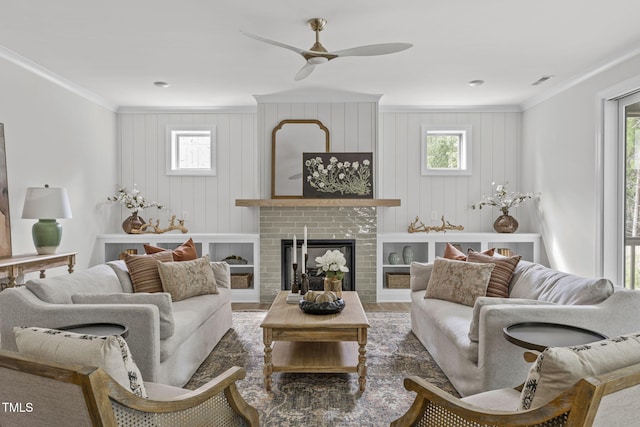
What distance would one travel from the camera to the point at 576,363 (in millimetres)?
1179

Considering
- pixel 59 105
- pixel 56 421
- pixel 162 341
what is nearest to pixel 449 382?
pixel 162 341

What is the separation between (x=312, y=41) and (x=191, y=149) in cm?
306

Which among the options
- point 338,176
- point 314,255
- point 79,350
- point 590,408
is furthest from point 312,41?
point 590,408

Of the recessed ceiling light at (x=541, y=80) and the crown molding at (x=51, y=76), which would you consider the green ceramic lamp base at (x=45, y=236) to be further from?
the recessed ceiling light at (x=541, y=80)

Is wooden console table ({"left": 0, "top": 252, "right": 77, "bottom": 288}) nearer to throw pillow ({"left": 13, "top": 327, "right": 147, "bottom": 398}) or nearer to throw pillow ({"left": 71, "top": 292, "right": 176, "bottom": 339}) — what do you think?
throw pillow ({"left": 71, "top": 292, "right": 176, "bottom": 339})

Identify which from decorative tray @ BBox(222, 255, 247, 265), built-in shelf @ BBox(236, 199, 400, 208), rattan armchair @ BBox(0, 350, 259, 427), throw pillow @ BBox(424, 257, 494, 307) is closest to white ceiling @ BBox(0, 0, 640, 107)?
built-in shelf @ BBox(236, 199, 400, 208)

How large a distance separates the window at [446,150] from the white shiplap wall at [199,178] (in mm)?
2332

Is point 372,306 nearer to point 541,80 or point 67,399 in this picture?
point 541,80

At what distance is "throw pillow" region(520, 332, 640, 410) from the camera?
1176 mm

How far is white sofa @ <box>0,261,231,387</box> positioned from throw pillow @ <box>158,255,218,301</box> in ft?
1.07

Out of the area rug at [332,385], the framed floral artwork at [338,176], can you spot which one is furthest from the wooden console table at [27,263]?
the framed floral artwork at [338,176]

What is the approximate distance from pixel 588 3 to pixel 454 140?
315 centimetres

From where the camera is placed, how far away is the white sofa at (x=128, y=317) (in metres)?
2.39

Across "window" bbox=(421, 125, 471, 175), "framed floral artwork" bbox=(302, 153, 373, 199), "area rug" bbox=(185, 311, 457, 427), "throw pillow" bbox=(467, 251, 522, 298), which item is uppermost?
"window" bbox=(421, 125, 471, 175)
